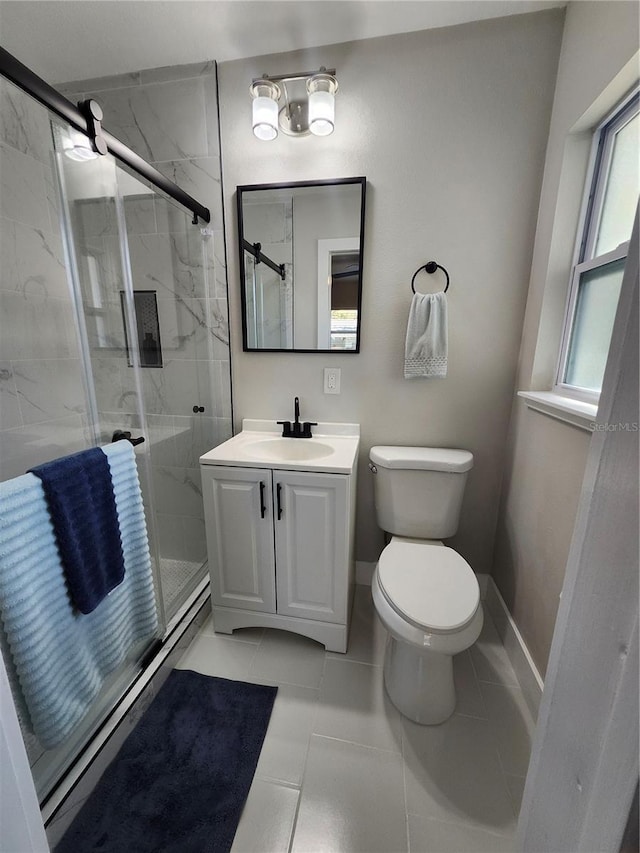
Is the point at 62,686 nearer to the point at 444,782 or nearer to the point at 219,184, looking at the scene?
the point at 444,782

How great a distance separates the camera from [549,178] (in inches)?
50.4

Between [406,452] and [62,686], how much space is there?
137 centimetres

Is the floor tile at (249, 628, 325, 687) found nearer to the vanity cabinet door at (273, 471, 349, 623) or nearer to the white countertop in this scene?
the vanity cabinet door at (273, 471, 349, 623)

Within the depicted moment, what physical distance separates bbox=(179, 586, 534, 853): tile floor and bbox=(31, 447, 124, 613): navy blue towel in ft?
2.28

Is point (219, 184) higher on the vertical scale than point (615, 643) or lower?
higher

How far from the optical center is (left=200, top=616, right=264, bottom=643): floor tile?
1505 mm

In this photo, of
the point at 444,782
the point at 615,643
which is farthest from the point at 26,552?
the point at 444,782

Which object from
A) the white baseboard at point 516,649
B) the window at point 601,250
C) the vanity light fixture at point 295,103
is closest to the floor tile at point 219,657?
the white baseboard at point 516,649

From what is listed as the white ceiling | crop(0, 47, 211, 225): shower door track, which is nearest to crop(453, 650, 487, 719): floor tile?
crop(0, 47, 211, 225): shower door track

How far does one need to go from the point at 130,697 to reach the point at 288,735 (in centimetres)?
55

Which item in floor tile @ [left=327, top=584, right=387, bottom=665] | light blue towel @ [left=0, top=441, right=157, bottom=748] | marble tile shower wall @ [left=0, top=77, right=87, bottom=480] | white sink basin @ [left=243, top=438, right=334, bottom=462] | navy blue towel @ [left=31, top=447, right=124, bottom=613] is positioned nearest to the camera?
light blue towel @ [left=0, top=441, right=157, bottom=748]

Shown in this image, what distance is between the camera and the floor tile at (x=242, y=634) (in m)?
1.50

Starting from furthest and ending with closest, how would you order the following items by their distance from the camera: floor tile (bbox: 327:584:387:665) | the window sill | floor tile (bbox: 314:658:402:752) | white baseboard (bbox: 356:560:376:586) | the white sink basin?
white baseboard (bbox: 356:560:376:586)
the white sink basin
floor tile (bbox: 327:584:387:665)
floor tile (bbox: 314:658:402:752)
the window sill

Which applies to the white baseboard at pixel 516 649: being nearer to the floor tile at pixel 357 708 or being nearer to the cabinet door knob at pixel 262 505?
the floor tile at pixel 357 708
